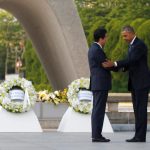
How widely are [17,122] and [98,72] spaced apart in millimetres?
4013

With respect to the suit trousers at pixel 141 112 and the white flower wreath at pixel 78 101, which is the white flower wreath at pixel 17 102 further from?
the suit trousers at pixel 141 112

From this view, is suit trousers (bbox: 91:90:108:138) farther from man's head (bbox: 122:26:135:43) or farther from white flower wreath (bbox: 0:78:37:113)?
white flower wreath (bbox: 0:78:37:113)

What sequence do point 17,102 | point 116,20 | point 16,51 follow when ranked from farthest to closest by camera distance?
1. point 16,51
2. point 116,20
3. point 17,102

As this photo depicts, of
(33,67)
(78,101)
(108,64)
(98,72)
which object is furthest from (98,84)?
(33,67)

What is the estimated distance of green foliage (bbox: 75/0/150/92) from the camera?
47.3 m

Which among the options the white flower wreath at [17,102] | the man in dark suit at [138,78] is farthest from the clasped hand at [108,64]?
the white flower wreath at [17,102]

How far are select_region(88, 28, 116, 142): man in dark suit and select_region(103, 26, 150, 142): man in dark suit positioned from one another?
0.20 metres

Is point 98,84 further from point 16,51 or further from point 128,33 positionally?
point 16,51

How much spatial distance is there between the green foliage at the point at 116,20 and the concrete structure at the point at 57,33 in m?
25.5

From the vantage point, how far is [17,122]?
1480 cm

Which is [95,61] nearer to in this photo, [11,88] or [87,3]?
[11,88]

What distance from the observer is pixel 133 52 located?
11.3 m

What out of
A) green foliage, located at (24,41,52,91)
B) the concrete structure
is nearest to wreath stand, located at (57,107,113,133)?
the concrete structure

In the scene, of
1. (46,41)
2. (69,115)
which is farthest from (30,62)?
(69,115)
